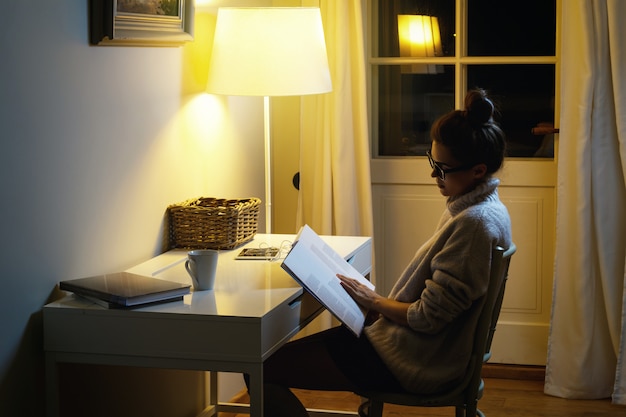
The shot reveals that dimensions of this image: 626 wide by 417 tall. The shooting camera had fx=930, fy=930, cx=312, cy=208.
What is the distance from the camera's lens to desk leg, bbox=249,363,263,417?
6.37 ft

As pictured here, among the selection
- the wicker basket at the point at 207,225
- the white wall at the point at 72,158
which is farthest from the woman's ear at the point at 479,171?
the white wall at the point at 72,158

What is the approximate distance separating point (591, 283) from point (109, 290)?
2052 mm

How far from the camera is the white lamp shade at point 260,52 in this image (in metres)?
2.87

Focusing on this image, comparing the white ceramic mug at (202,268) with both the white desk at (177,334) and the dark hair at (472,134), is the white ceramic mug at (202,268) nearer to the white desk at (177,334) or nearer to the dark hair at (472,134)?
the white desk at (177,334)

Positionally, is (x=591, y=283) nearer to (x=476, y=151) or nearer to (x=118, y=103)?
(x=476, y=151)

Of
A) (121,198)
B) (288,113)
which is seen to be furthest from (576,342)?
(121,198)

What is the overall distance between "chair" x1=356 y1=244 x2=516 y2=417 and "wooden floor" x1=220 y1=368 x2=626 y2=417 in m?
1.14

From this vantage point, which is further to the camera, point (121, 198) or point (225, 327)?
point (121, 198)

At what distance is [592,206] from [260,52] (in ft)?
4.61

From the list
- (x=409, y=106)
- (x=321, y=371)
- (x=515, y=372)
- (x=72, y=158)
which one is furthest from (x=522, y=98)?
(x=72, y=158)

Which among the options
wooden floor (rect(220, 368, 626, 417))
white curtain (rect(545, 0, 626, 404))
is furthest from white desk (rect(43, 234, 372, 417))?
white curtain (rect(545, 0, 626, 404))

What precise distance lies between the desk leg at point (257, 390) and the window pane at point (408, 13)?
2.10 metres

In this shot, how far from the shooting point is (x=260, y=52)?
2.87 metres

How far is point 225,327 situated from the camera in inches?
76.8
